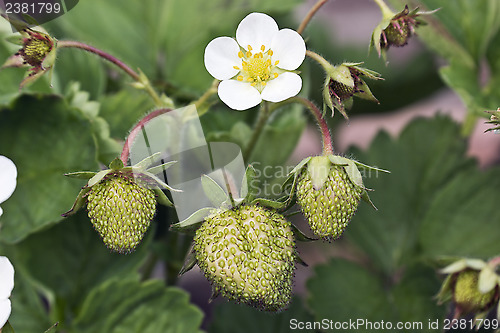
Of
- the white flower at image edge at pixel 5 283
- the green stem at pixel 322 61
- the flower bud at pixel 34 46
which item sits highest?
the flower bud at pixel 34 46

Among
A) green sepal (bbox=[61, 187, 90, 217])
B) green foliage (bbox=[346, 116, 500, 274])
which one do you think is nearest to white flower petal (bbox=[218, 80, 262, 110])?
green sepal (bbox=[61, 187, 90, 217])

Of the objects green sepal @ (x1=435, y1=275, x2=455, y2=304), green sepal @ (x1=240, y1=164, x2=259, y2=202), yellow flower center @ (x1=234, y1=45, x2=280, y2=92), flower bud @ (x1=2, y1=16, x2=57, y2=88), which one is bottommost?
green sepal @ (x1=435, y1=275, x2=455, y2=304)

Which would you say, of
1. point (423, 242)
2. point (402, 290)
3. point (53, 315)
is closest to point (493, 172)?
point (423, 242)

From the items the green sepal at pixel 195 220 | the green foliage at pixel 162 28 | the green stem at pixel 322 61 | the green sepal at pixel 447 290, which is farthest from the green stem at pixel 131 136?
the green sepal at pixel 447 290

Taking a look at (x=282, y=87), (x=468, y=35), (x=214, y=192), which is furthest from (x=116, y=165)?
(x=468, y=35)

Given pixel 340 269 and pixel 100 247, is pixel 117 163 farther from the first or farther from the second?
pixel 340 269

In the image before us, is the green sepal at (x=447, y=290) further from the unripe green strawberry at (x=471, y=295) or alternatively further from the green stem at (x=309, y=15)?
the green stem at (x=309, y=15)

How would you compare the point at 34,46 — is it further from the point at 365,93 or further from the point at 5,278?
the point at 365,93

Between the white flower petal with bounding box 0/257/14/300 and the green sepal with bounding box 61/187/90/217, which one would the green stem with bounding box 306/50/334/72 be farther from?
the white flower petal with bounding box 0/257/14/300
